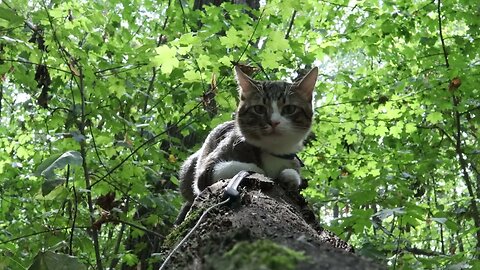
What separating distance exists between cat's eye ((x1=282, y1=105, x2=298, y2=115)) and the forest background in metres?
0.95

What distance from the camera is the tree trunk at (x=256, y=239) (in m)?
0.68

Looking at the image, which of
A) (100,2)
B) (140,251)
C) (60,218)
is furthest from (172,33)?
(140,251)

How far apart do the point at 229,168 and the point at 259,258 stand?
1.94m

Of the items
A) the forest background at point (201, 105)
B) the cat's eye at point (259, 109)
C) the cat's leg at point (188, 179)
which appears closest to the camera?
the cat's eye at point (259, 109)

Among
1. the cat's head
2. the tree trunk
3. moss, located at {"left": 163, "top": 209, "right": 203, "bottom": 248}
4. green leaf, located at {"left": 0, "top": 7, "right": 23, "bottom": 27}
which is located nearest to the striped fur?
the cat's head

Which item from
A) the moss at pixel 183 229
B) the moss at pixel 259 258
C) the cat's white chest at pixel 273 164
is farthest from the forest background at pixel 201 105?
the moss at pixel 259 258

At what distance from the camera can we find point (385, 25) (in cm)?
484

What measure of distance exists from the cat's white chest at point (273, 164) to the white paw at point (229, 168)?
0.12 m

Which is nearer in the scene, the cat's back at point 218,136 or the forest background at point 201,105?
the cat's back at point 218,136

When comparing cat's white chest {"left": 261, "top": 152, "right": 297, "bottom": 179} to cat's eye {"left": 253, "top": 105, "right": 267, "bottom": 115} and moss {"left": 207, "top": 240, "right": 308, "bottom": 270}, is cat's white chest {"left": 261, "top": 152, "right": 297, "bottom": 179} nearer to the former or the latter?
cat's eye {"left": 253, "top": 105, "right": 267, "bottom": 115}

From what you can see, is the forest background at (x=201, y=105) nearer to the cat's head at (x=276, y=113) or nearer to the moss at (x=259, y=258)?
the cat's head at (x=276, y=113)

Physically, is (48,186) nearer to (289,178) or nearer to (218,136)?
(218,136)

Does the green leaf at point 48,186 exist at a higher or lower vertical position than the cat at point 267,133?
lower

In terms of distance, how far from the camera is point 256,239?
0.85m
